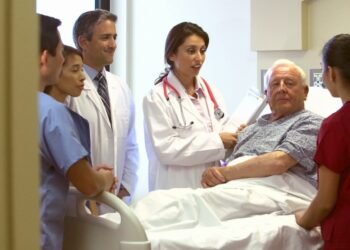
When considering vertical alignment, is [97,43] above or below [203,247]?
above

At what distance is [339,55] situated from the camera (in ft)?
5.76

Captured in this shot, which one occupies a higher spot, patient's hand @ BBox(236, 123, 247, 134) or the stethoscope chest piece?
the stethoscope chest piece

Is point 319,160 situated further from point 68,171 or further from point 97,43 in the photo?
point 97,43

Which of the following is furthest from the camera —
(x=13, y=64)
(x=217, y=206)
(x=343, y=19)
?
(x=343, y=19)

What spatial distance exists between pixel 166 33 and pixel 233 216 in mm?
2058

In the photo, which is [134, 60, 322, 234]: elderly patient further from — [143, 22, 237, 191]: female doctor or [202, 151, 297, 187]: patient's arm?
[143, 22, 237, 191]: female doctor

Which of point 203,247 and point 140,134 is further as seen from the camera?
point 140,134

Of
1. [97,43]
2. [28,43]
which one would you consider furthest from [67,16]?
[28,43]

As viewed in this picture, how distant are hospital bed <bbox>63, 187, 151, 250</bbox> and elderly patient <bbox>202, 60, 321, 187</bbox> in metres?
0.60

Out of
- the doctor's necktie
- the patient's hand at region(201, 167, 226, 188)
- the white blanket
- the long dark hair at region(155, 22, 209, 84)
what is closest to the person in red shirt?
the white blanket

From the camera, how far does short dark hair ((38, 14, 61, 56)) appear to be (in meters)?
1.44

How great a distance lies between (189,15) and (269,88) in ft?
4.79

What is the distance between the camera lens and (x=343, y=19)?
3.10 m

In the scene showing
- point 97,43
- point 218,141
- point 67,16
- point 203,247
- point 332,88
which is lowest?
Result: point 203,247
